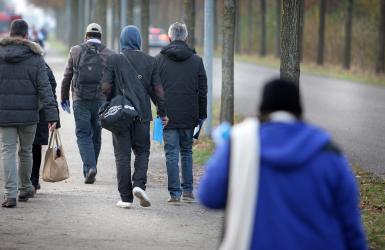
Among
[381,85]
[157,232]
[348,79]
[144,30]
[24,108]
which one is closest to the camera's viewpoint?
[157,232]

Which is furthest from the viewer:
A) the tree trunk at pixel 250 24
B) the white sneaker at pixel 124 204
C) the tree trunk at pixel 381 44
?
the tree trunk at pixel 250 24

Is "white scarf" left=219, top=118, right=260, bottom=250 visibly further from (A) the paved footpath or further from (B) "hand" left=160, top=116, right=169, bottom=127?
(B) "hand" left=160, top=116, right=169, bottom=127

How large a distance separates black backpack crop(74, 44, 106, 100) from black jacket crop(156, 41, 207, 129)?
1.56m

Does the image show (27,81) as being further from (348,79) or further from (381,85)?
(348,79)

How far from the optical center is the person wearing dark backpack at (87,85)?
1240 cm

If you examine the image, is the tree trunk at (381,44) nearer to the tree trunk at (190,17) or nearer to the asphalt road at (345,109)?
the asphalt road at (345,109)

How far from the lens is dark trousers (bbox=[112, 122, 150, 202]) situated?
10.5 metres

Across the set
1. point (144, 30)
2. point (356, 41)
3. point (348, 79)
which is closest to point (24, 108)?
point (144, 30)

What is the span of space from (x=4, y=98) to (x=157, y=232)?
2.06 meters

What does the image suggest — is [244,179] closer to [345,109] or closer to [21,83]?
[21,83]

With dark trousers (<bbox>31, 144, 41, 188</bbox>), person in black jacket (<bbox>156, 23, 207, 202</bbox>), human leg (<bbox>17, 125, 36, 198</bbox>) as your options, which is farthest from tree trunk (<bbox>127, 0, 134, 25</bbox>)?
human leg (<bbox>17, 125, 36, 198</bbox>)

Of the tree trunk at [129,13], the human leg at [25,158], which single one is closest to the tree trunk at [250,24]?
the tree trunk at [129,13]

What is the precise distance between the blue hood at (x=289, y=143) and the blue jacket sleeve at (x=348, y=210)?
149 mm

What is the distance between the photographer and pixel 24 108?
1039 centimetres
